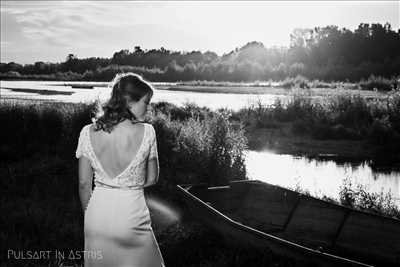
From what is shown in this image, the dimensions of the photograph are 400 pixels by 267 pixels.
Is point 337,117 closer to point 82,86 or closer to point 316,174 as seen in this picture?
point 316,174

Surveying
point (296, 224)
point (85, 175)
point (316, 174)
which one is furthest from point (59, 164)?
point (85, 175)

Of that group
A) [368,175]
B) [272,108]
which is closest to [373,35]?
[272,108]

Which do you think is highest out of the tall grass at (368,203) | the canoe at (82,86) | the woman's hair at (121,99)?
the woman's hair at (121,99)

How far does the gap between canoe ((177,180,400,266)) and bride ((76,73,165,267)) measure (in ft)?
7.71

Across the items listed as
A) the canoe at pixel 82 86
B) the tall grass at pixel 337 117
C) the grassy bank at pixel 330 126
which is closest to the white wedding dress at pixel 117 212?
the grassy bank at pixel 330 126

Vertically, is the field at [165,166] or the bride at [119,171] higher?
the bride at [119,171]

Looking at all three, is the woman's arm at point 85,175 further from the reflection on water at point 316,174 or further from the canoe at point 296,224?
the reflection on water at point 316,174

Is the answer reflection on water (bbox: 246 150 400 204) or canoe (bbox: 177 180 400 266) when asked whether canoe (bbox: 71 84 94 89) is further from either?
canoe (bbox: 177 180 400 266)

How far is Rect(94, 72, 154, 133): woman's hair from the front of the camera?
3330 millimetres

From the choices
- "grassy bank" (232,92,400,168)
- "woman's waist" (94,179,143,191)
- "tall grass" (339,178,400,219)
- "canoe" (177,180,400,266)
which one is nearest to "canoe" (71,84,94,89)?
"grassy bank" (232,92,400,168)

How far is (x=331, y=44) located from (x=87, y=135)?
62119mm

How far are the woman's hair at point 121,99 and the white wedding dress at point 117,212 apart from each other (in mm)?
173

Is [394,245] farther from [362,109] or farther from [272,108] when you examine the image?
[272,108]

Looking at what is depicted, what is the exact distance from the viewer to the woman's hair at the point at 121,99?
3330 millimetres
